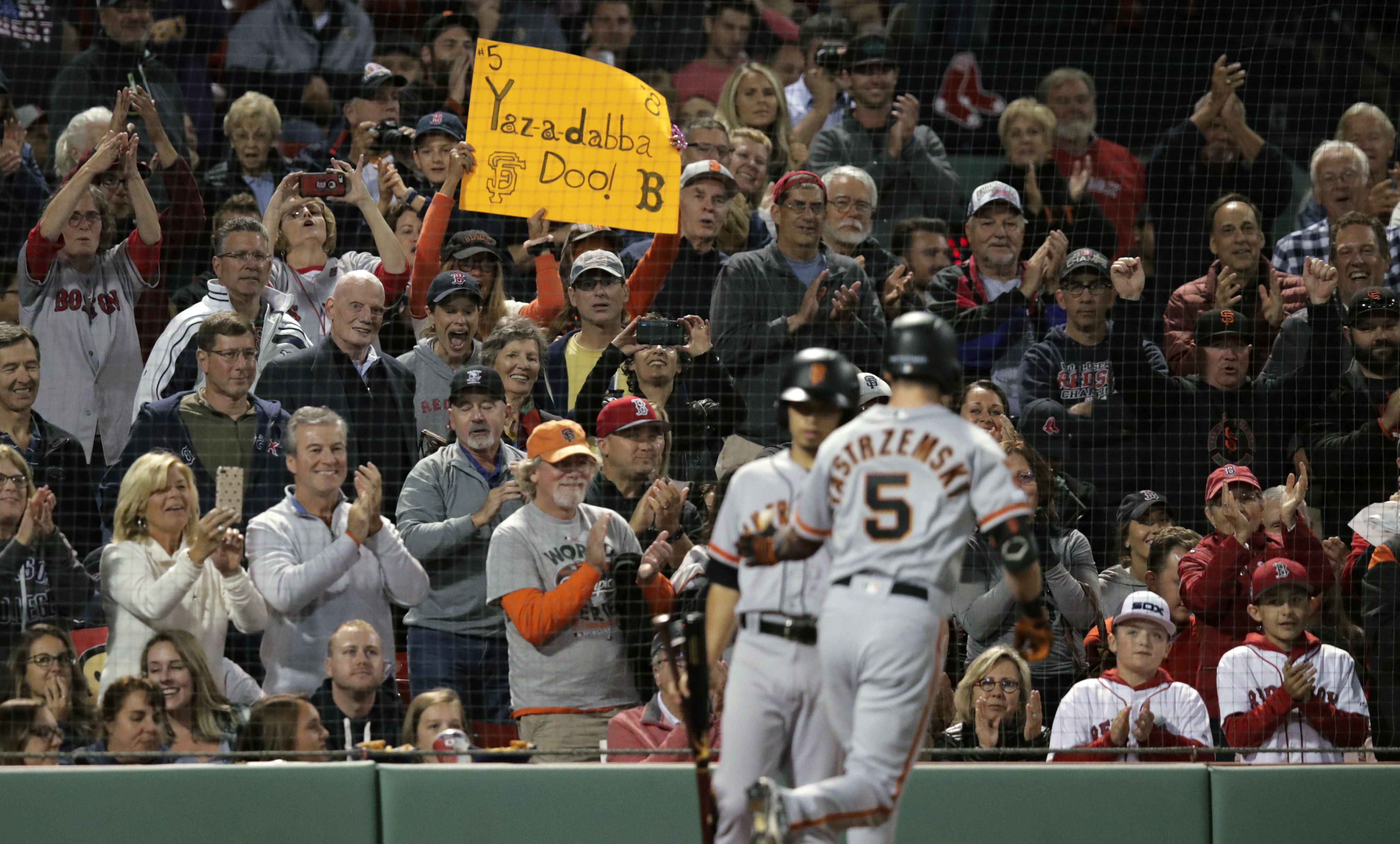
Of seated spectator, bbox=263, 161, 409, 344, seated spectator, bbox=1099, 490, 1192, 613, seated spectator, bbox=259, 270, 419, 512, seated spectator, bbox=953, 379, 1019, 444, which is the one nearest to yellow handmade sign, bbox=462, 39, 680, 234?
seated spectator, bbox=263, 161, 409, 344

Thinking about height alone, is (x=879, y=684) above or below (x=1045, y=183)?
below

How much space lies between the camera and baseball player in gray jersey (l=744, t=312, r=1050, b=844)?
15.7 feet

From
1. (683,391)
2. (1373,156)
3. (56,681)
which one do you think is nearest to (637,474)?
(683,391)

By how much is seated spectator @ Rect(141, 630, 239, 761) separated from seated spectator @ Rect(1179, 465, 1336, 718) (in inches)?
151

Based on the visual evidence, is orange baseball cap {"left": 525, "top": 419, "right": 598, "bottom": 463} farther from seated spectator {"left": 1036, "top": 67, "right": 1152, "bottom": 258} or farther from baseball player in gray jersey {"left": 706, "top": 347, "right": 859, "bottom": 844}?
seated spectator {"left": 1036, "top": 67, "right": 1152, "bottom": 258}

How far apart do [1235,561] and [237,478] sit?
159 inches

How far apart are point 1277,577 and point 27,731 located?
4810 millimetres

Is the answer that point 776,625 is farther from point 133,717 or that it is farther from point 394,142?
point 394,142

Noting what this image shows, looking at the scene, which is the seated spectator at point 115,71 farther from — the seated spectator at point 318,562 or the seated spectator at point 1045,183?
the seated spectator at point 1045,183

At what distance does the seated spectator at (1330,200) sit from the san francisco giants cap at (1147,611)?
2.93 m

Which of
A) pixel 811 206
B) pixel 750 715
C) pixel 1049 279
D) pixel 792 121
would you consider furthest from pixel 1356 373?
pixel 750 715

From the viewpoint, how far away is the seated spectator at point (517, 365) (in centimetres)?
749

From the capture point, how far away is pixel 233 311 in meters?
7.71

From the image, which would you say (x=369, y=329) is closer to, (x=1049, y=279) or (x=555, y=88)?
(x=555, y=88)
